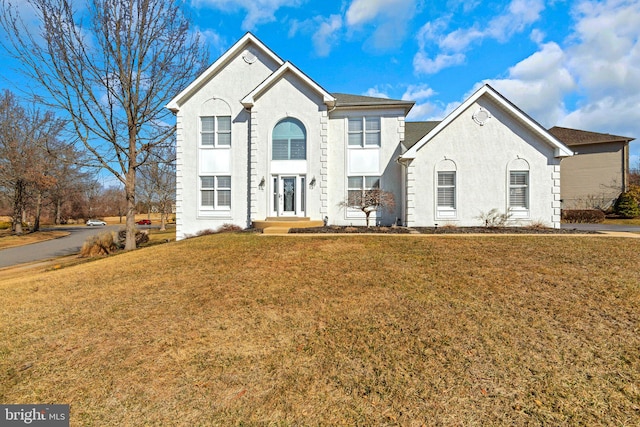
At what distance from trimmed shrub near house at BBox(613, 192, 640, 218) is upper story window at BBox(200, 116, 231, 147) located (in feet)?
109

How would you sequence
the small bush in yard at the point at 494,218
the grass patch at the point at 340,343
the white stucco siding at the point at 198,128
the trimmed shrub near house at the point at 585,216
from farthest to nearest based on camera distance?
the trimmed shrub near house at the point at 585,216, the white stucco siding at the point at 198,128, the small bush in yard at the point at 494,218, the grass patch at the point at 340,343

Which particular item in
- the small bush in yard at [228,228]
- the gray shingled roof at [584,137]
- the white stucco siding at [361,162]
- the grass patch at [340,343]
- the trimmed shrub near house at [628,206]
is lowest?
the grass patch at [340,343]

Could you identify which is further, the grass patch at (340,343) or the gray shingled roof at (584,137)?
the gray shingled roof at (584,137)

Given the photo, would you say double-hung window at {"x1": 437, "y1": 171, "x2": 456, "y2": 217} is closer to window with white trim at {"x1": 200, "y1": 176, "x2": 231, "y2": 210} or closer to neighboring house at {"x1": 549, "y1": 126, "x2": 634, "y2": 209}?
window with white trim at {"x1": 200, "y1": 176, "x2": 231, "y2": 210}

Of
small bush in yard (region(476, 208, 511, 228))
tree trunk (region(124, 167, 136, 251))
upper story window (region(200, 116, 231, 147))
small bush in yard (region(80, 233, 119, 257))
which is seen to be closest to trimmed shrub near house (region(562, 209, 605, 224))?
small bush in yard (region(476, 208, 511, 228))

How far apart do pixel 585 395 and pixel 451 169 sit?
507 inches

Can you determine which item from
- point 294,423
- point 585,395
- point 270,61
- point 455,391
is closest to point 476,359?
point 455,391

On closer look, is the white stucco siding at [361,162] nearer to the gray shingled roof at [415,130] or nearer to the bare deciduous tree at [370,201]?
the bare deciduous tree at [370,201]

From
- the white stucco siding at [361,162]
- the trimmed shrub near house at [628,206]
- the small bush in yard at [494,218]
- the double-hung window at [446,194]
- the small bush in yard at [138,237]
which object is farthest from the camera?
the trimmed shrub near house at [628,206]

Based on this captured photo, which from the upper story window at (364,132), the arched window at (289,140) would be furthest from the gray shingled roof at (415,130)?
the arched window at (289,140)

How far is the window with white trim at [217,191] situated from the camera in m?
Answer: 17.0

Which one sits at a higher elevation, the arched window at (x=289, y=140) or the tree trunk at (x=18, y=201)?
the arched window at (x=289, y=140)

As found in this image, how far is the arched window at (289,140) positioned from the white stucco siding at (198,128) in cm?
233

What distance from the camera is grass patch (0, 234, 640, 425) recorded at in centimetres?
319
